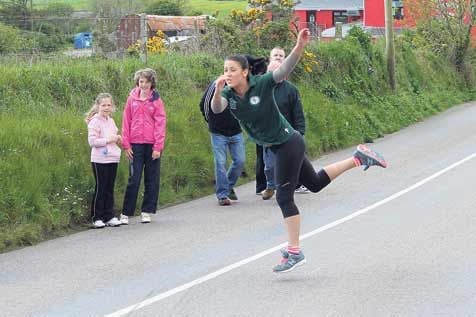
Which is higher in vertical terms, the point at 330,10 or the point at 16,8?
the point at 16,8

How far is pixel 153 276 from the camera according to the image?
8789mm

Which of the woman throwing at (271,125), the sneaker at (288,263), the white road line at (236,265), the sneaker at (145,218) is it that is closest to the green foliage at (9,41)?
the sneaker at (145,218)

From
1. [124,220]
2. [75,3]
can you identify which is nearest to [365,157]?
[124,220]

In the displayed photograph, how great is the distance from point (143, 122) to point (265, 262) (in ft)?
11.0

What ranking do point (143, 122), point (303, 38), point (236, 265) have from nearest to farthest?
point (303, 38), point (236, 265), point (143, 122)

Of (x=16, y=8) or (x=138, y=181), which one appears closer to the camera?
(x=138, y=181)

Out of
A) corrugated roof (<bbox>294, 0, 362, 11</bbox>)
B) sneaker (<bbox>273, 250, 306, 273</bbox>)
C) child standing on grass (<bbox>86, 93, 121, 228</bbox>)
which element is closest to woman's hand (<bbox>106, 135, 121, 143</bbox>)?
child standing on grass (<bbox>86, 93, 121, 228</bbox>)

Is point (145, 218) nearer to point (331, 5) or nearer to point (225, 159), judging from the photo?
point (225, 159)

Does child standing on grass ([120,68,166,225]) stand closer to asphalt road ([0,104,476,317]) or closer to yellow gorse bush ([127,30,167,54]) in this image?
asphalt road ([0,104,476,317])

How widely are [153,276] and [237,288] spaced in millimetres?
994

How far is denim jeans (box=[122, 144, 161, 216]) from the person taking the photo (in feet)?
39.2

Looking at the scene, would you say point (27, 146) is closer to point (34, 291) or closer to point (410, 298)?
point (34, 291)

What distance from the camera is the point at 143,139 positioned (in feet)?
39.0

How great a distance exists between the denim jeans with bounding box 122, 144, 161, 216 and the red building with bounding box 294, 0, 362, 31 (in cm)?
7124
